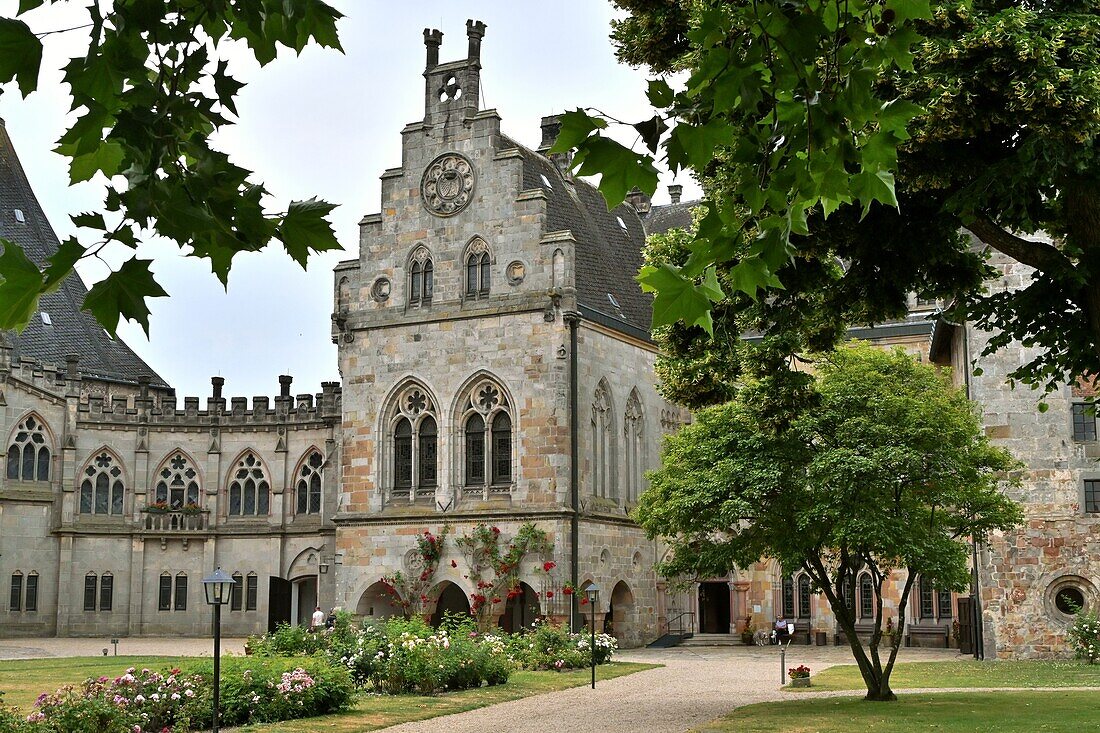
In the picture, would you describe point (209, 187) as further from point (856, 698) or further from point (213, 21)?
point (856, 698)

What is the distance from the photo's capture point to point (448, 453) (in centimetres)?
3884

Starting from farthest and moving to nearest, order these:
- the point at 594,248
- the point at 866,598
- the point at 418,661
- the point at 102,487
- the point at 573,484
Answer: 1. the point at 102,487
2. the point at 594,248
3. the point at 866,598
4. the point at 573,484
5. the point at 418,661

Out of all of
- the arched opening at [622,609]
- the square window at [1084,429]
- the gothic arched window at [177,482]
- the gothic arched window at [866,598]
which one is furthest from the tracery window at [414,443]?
the square window at [1084,429]

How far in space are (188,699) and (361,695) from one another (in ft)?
18.2

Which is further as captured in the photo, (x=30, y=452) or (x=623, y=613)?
(x=30, y=452)

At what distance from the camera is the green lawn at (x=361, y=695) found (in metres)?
19.1

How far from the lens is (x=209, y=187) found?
14.7 ft

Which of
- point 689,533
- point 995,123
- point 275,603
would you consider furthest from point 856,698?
point 275,603

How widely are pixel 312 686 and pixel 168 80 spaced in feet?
55.0

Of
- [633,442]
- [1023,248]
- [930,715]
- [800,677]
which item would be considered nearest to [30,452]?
[633,442]

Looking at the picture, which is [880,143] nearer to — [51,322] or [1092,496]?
[1092,496]

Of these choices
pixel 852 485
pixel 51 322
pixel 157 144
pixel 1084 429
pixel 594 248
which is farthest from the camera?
pixel 51 322

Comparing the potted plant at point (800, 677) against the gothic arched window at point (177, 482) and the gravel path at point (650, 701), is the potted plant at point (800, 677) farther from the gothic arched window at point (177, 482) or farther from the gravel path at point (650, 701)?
the gothic arched window at point (177, 482)

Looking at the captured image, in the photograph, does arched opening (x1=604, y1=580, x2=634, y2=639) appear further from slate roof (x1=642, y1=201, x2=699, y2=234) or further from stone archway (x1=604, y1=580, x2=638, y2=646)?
slate roof (x1=642, y1=201, x2=699, y2=234)
